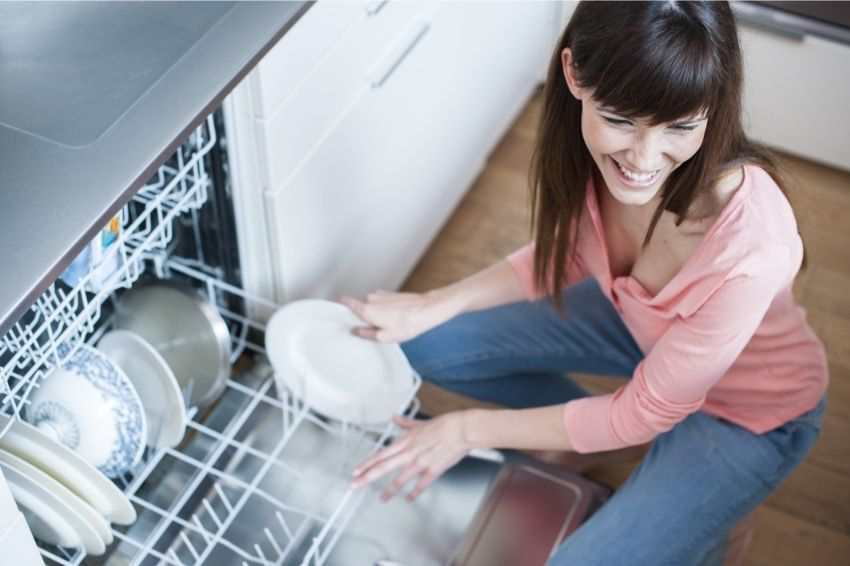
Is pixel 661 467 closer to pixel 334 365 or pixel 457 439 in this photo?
pixel 457 439

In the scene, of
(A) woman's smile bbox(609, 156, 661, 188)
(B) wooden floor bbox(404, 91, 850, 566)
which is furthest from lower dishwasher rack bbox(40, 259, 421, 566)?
(A) woman's smile bbox(609, 156, 661, 188)

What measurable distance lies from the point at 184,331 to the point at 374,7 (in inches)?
19.7

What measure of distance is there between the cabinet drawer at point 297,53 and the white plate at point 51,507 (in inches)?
18.9

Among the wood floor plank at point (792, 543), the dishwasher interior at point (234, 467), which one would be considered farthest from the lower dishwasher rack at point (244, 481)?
the wood floor plank at point (792, 543)

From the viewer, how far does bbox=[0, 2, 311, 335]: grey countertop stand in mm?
1060

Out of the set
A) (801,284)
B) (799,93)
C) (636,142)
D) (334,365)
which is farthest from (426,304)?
(799,93)

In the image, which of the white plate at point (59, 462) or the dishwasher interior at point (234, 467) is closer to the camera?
the white plate at point (59, 462)

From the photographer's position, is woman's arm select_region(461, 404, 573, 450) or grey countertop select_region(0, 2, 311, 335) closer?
grey countertop select_region(0, 2, 311, 335)

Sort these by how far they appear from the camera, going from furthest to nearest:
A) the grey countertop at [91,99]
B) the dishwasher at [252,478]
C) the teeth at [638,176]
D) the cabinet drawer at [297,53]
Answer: the dishwasher at [252,478]
the cabinet drawer at [297,53]
the teeth at [638,176]
the grey countertop at [91,99]

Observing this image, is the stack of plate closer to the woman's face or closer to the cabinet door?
the cabinet door

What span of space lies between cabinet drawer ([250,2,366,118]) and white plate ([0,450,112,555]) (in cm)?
48

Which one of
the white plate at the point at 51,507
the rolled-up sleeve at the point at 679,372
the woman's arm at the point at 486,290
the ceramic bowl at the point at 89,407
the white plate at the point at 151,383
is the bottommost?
the white plate at the point at 51,507

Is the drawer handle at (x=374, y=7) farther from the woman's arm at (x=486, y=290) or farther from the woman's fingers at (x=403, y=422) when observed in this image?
the woman's fingers at (x=403, y=422)

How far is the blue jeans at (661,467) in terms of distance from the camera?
4.59 feet
